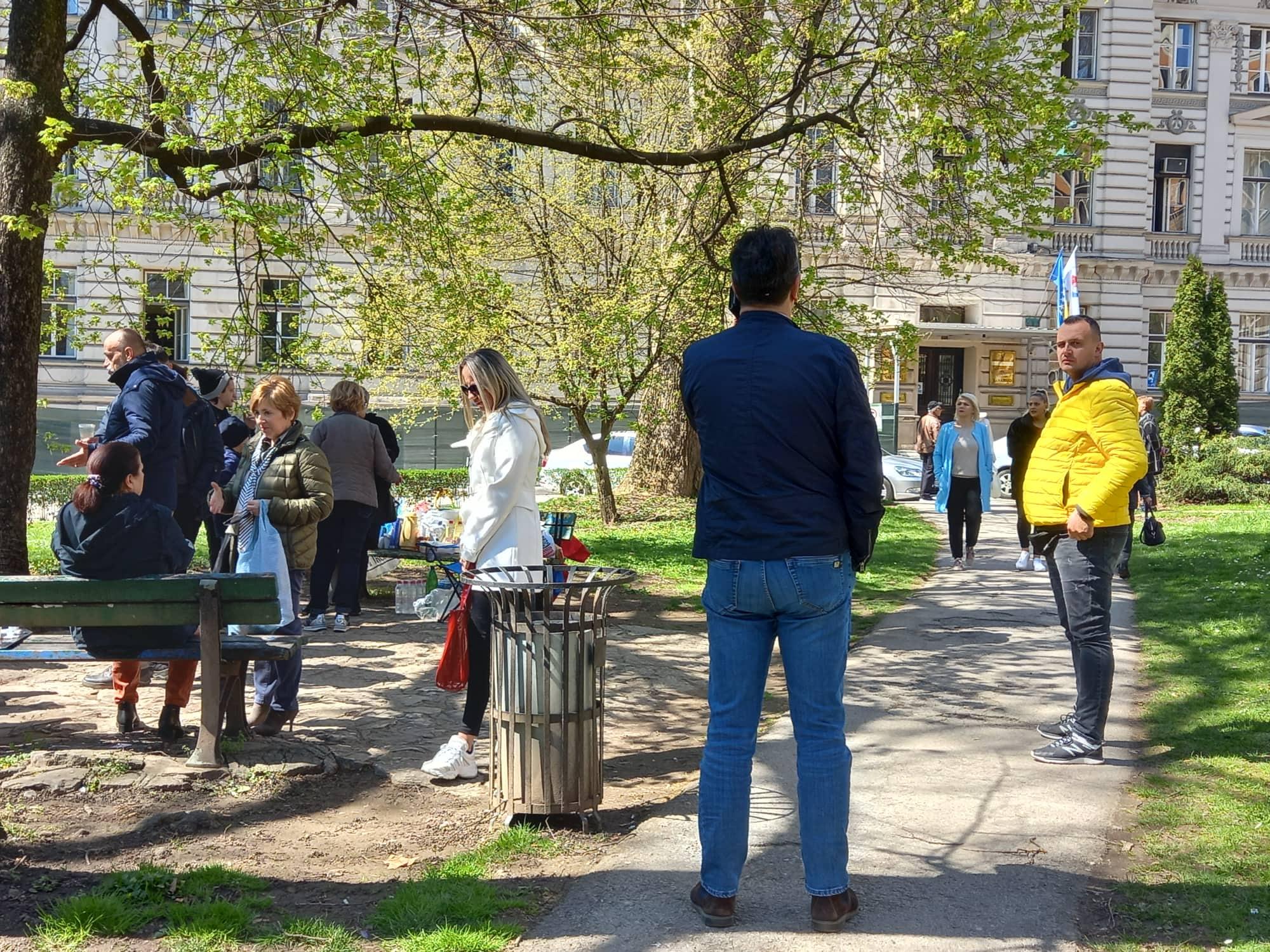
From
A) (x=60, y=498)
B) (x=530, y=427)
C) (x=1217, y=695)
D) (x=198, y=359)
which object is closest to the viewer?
(x=530, y=427)

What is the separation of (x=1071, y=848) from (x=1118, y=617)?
6.32 m

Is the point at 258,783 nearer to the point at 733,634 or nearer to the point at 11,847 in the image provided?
the point at 11,847

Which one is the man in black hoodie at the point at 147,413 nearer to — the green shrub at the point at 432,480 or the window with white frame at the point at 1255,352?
the green shrub at the point at 432,480

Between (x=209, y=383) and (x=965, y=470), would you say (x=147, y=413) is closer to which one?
(x=209, y=383)

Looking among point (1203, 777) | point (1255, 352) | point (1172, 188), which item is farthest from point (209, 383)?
point (1255, 352)

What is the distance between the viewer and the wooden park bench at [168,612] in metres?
5.61

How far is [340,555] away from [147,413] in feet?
9.78

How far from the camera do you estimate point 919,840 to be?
4.77 meters

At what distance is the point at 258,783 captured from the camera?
567 centimetres

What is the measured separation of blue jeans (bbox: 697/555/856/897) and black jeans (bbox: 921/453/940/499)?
1437 centimetres

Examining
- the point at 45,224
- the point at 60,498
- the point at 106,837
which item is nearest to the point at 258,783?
the point at 106,837

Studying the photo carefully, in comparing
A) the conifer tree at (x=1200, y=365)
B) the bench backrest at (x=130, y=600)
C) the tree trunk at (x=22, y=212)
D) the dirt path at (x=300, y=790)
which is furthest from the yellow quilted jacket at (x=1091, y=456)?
the conifer tree at (x=1200, y=365)

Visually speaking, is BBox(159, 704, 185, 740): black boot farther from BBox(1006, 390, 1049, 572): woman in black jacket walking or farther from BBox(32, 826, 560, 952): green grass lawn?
BBox(1006, 390, 1049, 572): woman in black jacket walking

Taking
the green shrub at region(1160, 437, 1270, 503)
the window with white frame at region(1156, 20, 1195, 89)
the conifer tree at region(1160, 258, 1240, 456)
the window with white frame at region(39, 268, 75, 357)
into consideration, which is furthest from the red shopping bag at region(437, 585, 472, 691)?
A: the window with white frame at region(1156, 20, 1195, 89)
